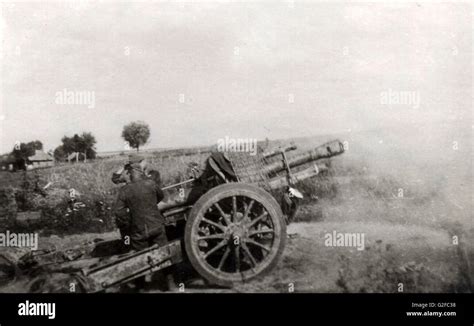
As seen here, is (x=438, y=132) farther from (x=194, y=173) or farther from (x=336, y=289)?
(x=194, y=173)

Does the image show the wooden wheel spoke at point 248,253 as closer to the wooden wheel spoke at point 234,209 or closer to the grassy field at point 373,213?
Result: the wooden wheel spoke at point 234,209

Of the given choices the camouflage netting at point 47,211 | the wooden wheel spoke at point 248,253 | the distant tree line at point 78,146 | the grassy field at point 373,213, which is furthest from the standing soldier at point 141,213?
the distant tree line at point 78,146

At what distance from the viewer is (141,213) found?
6305mm

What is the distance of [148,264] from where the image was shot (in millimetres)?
5867

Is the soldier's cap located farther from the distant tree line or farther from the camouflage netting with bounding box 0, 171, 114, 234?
the distant tree line

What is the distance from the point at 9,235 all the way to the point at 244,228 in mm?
6066

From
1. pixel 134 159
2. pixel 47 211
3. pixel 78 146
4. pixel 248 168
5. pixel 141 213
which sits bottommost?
pixel 47 211

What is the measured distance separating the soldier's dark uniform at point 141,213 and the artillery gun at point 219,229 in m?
0.37

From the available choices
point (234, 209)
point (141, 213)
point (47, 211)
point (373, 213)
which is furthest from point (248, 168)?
point (47, 211)

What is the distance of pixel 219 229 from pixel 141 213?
3.94 feet

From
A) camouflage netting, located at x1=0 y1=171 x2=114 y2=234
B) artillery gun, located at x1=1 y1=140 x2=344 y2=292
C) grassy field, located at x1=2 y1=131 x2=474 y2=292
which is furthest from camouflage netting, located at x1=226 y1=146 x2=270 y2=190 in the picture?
camouflage netting, located at x1=0 y1=171 x2=114 y2=234

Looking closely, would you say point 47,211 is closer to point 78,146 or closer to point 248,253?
point 78,146

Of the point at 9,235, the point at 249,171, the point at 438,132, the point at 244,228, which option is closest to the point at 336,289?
the point at 244,228

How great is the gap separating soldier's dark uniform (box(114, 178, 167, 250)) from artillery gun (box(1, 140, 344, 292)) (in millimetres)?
368
